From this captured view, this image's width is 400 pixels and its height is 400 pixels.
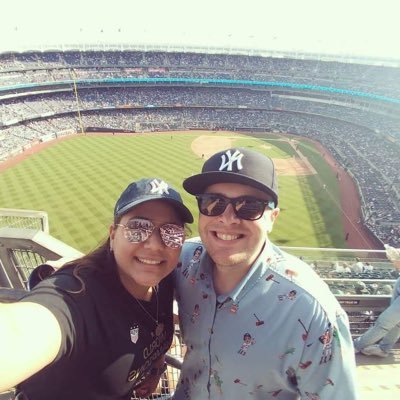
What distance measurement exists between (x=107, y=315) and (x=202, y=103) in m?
72.4

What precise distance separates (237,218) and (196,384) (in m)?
1.77

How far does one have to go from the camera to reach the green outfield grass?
26.6m

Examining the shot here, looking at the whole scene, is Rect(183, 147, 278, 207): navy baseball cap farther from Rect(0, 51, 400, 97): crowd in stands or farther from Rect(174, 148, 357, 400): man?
Rect(0, 51, 400, 97): crowd in stands

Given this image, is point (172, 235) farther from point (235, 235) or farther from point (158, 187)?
point (235, 235)

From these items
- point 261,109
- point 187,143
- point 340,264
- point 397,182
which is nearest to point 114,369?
point 340,264

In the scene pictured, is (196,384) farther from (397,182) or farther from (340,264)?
(397,182)

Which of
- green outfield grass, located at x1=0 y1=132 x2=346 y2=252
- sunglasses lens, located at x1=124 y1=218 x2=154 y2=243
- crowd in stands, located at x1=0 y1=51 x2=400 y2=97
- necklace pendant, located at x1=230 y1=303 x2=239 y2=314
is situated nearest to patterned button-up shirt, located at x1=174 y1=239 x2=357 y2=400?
necklace pendant, located at x1=230 y1=303 x2=239 y2=314

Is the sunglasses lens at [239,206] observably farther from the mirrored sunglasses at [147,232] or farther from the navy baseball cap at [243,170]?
the mirrored sunglasses at [147,232]

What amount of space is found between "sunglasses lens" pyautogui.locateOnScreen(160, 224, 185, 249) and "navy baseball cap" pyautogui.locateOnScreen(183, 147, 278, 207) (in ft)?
1.76

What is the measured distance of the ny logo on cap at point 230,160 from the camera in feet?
9.52

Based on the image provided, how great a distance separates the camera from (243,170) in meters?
2.88

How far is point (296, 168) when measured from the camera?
43500 millimetres

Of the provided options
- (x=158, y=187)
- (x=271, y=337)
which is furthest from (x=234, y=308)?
(x=158, y=187)

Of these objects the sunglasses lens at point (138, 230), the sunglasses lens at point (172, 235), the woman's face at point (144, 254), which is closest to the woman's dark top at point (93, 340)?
the woman's face at point (144, 254)
